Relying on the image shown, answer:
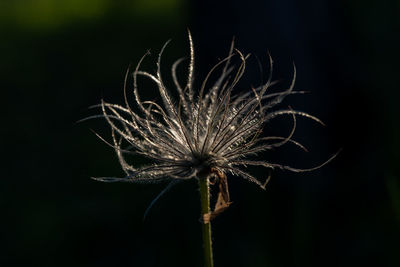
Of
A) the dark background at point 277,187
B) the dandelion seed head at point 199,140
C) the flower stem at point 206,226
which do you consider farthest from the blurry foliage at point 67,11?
the flower stem at point 206,226

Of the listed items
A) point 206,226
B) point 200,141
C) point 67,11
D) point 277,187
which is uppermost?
point 67,11

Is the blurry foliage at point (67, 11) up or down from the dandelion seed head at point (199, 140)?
up

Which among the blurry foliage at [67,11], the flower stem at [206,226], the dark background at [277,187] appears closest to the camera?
the flower stem at [206,226]

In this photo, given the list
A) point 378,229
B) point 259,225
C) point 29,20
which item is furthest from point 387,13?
point 29,20

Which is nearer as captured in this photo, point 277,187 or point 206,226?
point 206,226

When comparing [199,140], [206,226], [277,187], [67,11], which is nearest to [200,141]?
[199,140]

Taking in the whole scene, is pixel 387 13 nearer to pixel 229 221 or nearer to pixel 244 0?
pixel 244 0

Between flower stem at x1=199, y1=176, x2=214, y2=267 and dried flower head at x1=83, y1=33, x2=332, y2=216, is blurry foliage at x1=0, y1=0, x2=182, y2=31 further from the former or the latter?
flower stem at x1=199, y1=176, x2=214, y2=267

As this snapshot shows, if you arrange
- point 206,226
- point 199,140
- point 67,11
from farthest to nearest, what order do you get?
point 67,11 < point 199,140 < point 206,226

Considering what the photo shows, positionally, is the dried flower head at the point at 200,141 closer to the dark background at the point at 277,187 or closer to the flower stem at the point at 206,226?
the flower stem at the point at 206,226

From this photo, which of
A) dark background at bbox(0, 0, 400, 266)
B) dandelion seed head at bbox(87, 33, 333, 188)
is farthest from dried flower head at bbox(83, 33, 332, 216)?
dark background at bbox(0, 0, 400, 266)

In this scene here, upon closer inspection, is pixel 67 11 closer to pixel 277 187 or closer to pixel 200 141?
pixel 277 187

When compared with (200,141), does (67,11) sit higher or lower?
higher
